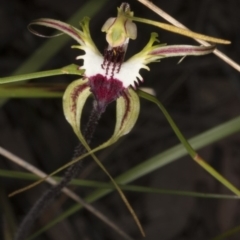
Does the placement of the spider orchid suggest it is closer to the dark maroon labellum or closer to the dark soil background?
the dark maroon labellum

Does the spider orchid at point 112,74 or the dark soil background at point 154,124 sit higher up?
the dark soil background at point 154,124

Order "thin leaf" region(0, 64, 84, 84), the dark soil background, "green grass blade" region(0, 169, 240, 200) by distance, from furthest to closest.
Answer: the dark soil background, "green grass blade" region(0, 169, 240, 200), "thin leaf" region(0, 64, 84, 84)

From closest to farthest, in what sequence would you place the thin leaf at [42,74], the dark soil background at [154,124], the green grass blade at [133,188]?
the thin leaf at [42,74] < the green grass blade at [133,188] < the dark soil background at [154,124]

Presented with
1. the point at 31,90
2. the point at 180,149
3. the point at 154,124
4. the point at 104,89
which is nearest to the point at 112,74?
the point at 104,89

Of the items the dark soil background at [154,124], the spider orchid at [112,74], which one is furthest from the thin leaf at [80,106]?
the dark soil background at [154,124]

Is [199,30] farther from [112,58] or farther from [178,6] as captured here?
[112,58]

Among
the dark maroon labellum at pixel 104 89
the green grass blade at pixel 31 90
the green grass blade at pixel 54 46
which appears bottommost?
the dark maroon labellum at pixel 104 89

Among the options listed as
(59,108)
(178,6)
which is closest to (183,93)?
(178,6)

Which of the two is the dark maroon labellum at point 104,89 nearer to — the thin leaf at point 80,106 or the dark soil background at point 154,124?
the thin leaf at point 80,106

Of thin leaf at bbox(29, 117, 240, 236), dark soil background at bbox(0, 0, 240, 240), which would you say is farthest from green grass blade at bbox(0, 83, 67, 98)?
dark soil background at bbox(0, 0, 240, 240)
